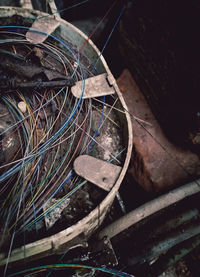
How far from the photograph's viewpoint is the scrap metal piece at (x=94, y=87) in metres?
1.85

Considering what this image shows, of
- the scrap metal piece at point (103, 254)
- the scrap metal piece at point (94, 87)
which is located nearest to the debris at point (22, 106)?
the scrap metal piece at point (94, 87)

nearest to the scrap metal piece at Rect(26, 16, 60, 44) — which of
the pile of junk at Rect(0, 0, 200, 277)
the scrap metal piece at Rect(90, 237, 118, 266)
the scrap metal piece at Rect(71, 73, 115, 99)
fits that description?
the pile of junk at Rect(0, 0, 200, 277)

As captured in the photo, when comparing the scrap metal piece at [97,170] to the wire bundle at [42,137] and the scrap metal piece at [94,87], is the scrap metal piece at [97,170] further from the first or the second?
the scrap metal piece at [94,87]

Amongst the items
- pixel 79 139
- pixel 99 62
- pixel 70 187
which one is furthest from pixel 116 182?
pixel 99 62

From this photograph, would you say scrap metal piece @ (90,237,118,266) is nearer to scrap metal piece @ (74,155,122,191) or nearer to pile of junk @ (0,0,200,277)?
pile of junk @ (0,0,200,277)

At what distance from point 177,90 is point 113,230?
148 centimetres

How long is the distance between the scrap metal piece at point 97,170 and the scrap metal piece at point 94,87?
568 millimetres

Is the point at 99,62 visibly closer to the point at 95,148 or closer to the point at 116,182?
the point at 95,148

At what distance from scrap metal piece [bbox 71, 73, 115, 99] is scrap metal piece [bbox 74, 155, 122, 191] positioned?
568 millimetres

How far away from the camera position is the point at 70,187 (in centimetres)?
169

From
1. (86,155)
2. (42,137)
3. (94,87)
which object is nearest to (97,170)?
(86,155)

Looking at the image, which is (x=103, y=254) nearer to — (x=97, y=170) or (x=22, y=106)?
(x=97, y=170)

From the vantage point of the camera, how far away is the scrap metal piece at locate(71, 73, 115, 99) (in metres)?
1.85

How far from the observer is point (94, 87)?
190 centimetres
